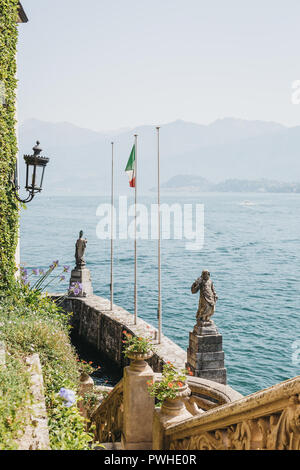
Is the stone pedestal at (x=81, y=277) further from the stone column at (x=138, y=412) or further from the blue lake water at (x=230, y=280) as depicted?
the stone column at (x=138, y=412)

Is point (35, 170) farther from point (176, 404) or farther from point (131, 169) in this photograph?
point (131, 169)

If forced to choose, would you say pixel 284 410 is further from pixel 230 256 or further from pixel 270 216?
pixel 270 216

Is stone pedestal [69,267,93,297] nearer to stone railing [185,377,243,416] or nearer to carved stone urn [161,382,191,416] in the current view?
stone railing [185,377,243,416]

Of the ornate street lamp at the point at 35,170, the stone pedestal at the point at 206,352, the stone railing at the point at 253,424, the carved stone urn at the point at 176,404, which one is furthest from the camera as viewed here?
the stone pedestal at the point at 206,352

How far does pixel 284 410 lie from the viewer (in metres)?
2.89

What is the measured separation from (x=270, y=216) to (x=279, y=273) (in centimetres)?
7701

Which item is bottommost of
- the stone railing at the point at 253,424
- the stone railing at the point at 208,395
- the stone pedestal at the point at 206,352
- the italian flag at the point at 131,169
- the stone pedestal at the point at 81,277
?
the stone pedestal at the point at 206,352

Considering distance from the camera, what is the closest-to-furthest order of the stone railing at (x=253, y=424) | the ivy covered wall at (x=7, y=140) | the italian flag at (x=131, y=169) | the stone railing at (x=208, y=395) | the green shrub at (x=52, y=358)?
the stone railing at (x=253, y=424) < the green shrub at (x=52, y=358) < the stone railing at (x=208, y=395) < the ivy covered wall at (x=7, y=140) < the italian flag at (x=131, y=169)

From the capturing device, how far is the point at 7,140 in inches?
432

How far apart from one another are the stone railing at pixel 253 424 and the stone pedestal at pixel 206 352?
875cm

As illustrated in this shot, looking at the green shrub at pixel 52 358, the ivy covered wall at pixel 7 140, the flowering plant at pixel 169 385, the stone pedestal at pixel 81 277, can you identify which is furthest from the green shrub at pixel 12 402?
the stone pedestal at pixel 81 277

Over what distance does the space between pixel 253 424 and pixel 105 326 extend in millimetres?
17129

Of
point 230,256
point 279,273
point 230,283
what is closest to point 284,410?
point 230,283

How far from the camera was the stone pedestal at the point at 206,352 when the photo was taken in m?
13.0
